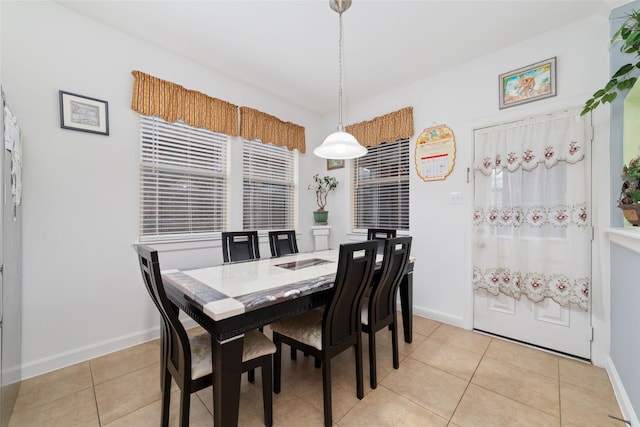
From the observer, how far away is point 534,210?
233cm

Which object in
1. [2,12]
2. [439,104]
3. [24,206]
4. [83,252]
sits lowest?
[83,252]

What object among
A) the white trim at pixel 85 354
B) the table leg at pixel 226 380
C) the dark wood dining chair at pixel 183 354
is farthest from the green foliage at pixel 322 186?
the table leg at pixel 226 380

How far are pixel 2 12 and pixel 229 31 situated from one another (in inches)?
60.8

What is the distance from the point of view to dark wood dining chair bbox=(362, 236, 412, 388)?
1.80 m

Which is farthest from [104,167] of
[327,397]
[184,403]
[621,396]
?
[621,396]

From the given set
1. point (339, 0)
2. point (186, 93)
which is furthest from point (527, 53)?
point (186, 93)

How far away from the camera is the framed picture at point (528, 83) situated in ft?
7.43

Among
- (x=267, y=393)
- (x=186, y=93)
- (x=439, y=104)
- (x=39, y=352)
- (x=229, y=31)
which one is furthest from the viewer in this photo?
(x=439, y=104)

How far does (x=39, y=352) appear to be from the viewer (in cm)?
194

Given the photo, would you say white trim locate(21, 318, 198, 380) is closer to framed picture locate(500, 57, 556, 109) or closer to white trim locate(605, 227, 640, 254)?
white trim locate(605, 227, 640, 254)

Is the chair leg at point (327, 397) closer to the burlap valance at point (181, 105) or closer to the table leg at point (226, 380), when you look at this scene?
the table leg at point (226, 380)

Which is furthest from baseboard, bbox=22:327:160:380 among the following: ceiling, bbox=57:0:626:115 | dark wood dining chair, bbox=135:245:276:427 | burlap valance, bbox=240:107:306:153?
ceiling, bbox=57:0:626:115

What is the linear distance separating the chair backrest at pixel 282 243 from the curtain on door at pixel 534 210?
1962 mm

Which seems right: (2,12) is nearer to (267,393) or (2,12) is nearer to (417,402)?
(267,393)
